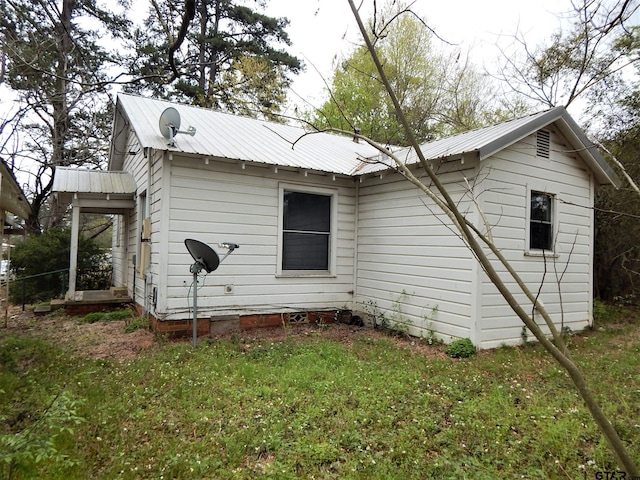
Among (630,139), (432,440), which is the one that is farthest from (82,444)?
(630,139)

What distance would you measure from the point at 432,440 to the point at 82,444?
281 cm

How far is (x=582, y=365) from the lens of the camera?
4.96 metres

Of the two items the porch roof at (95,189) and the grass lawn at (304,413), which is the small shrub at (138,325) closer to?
the grass lawn at (304,413)

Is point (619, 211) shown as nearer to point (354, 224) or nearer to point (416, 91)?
point (354, 224)

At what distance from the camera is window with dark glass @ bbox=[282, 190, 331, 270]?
7.15m

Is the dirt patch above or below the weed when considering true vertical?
below

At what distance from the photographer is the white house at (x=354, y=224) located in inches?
229

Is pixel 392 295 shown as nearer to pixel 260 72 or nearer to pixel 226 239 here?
pixel 226 239

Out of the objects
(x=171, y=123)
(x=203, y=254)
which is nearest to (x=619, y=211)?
(x=203, y=254)

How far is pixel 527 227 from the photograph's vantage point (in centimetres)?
616

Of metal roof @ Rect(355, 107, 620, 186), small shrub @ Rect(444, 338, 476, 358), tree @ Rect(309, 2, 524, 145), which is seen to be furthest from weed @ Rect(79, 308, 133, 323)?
tree @ Rect(309, 2, 524, 145)

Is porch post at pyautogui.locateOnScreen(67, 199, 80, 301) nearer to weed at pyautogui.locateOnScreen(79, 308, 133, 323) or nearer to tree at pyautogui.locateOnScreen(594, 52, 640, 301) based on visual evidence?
weed at pyautogui.locateOnScreen(79, 308, 133, 323)

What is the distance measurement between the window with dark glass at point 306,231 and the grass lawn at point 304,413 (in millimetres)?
2015

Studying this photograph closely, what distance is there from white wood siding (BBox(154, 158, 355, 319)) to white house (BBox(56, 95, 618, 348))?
0.06 feet
